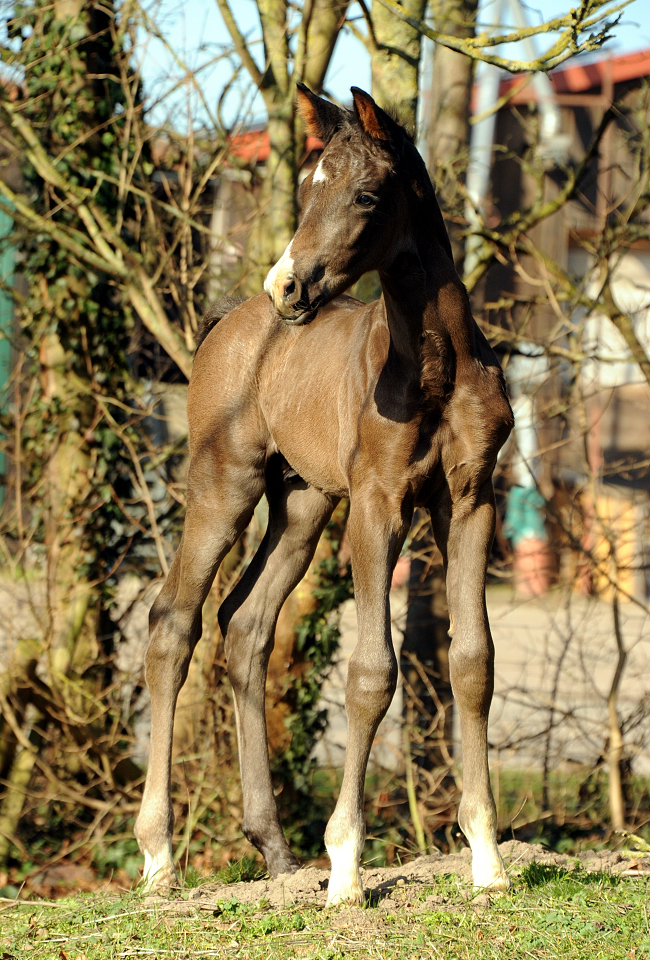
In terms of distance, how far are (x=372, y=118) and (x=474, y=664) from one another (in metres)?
1.88

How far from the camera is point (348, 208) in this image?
10.2 feet

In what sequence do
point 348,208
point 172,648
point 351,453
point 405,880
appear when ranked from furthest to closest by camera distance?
point 172,648
point 405,880
point 351,453
point 348,208

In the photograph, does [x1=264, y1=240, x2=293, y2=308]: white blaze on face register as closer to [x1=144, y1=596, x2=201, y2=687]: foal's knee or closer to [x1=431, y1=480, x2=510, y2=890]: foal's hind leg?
[x1=431, y1=480, x2=510, y2=890]: foal's hind leg

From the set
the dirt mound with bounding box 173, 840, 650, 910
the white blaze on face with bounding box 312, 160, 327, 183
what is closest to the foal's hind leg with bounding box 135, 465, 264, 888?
the dirt mound with bounding box 173, 840, 650, 910

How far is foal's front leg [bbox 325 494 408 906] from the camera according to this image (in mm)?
3275

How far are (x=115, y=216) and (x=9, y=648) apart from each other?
3.24m

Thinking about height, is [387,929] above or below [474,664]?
below

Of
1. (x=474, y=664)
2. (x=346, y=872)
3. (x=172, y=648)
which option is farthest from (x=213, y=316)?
(x=346, y=872)

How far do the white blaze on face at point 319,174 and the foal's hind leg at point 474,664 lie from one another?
1213 millimetres

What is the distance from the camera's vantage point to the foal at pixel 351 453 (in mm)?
3170

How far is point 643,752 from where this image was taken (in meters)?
6.58

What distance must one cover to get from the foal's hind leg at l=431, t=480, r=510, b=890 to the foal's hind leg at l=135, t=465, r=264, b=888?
1.13 metres

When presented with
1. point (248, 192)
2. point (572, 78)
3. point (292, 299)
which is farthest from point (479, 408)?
point (572, 78)

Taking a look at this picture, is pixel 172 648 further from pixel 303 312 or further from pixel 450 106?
pixel 450 106
